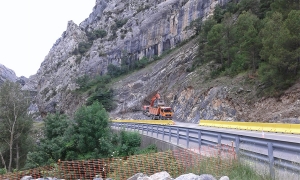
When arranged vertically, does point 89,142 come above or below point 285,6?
below

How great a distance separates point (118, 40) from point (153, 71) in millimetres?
29567

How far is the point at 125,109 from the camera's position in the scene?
190 ft

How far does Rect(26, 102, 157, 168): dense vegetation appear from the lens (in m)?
20.3

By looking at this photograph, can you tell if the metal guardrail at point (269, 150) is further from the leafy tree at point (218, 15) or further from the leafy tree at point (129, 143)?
the leafy tree at point (218, 15)

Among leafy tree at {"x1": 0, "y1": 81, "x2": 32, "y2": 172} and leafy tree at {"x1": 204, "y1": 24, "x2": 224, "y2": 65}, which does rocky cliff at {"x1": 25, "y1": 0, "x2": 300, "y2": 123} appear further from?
leafy tree at {"x1": 0, "y1": 81, "x2": 32, "y2": 172}

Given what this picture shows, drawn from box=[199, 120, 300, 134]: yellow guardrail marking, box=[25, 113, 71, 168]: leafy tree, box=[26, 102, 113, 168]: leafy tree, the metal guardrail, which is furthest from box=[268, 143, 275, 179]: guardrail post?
box=[25, 113, 71, 168]: leafy tree

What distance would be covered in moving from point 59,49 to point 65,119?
93237mm

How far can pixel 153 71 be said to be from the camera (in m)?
60.8

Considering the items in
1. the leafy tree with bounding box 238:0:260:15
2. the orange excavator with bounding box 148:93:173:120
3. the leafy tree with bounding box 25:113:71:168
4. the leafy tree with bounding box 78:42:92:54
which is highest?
the leafy tree with bounding box 78:42:92:54

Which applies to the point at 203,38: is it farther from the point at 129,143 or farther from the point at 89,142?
the point at 89,142

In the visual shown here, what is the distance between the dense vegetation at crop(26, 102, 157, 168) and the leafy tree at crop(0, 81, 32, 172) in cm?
1329

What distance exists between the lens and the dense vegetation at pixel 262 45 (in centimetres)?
2530

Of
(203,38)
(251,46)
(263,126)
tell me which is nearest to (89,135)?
(263,126)

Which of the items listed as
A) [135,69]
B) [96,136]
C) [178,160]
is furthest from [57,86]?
[178,160]
